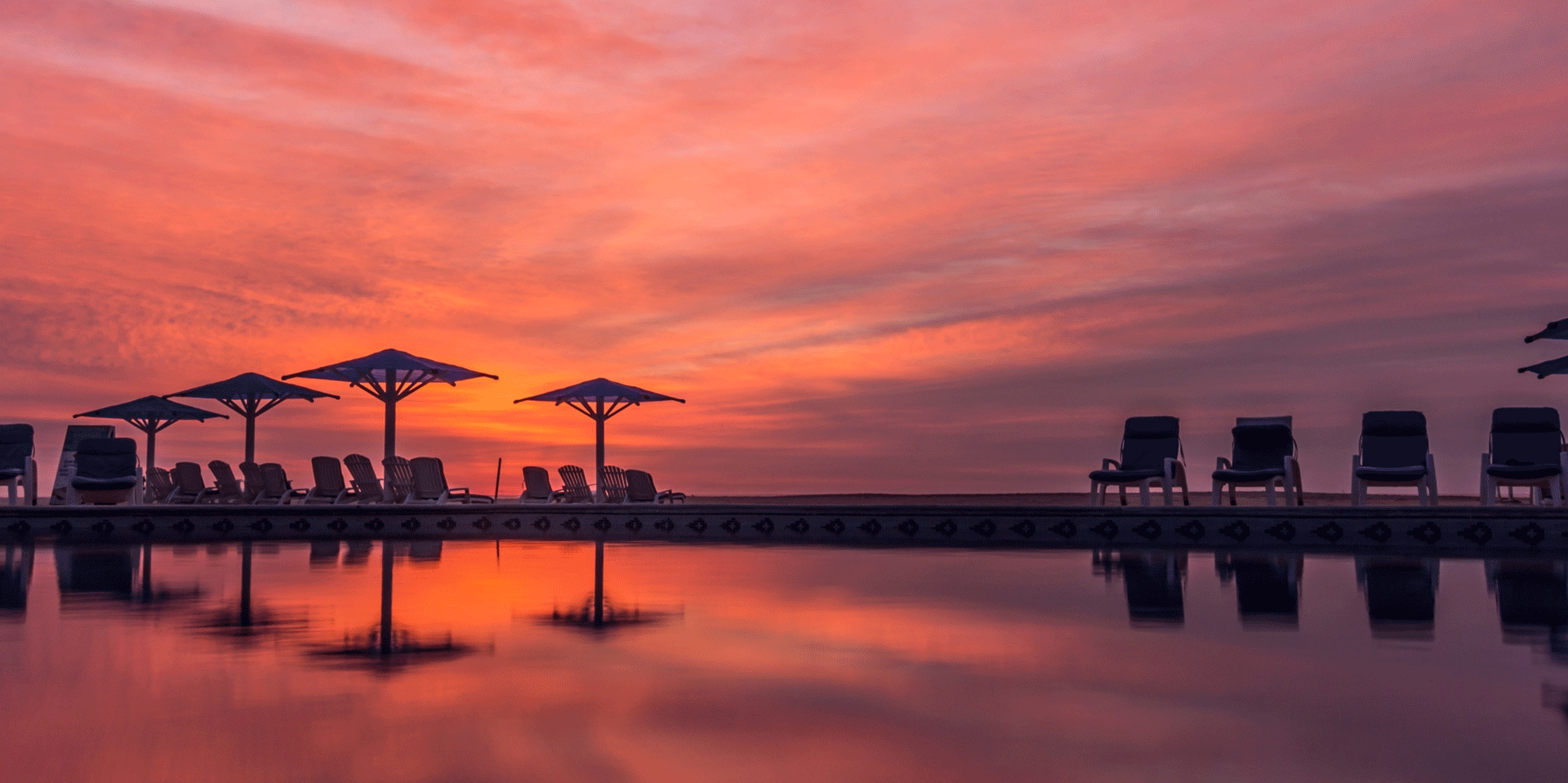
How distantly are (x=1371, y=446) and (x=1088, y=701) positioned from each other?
1007cm

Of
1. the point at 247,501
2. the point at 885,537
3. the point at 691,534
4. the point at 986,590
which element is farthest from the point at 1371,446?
the point at 247,501

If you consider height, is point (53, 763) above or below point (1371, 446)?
below

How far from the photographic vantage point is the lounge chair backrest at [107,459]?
14172 mm

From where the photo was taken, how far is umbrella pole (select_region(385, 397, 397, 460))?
15.4 metres

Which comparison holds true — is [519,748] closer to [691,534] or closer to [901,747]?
[901,747]

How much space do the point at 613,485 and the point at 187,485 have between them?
242 inches

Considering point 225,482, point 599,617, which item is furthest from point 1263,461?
point 225,482

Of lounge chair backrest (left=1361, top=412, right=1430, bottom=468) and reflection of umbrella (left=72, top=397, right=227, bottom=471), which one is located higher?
reflection of umbrella (left=72, top=397, right=227, bottom=471)

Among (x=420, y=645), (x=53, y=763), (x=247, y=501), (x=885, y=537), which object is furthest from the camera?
(x=247, y=501)

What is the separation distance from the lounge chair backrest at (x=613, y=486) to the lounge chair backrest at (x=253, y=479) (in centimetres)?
458

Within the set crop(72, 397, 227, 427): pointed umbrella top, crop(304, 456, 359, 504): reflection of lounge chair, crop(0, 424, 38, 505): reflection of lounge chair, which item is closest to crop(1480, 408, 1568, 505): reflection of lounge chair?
crop(304, 456, 359, 504): reflection of lounge chair

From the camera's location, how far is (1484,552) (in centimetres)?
858

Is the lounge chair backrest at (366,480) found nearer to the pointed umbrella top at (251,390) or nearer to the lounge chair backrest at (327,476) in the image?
the lounge chair backrest at (327,476)

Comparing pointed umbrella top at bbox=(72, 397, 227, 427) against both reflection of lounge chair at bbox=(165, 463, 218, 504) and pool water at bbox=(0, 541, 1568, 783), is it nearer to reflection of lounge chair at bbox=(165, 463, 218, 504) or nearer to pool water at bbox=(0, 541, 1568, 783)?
reflection of lounge chair at bbox=(165, 463, 218, 504)
